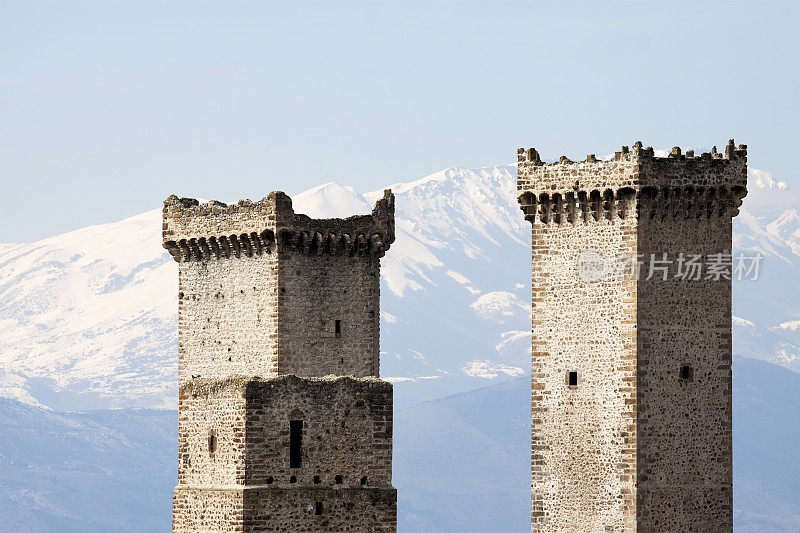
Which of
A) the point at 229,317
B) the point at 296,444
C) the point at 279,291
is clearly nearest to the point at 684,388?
the point at 279,291

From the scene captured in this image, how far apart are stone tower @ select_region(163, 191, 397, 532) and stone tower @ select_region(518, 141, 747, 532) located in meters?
6.33

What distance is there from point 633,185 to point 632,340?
521 centimetres

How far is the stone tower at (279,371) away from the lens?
6200cm

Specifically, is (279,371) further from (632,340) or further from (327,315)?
(632,340)

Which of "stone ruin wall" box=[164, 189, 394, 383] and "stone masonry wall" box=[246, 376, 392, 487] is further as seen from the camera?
"stone ruin wall" box=[164, 189, 394, 383]

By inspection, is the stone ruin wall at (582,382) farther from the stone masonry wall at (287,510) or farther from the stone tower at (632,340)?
the stone masonry wall at (287,510)

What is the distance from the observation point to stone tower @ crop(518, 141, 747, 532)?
69562 millimetres

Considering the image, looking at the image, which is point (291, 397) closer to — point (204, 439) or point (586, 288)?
point (204, 439)

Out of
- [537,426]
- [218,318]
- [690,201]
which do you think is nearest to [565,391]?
[537,426]

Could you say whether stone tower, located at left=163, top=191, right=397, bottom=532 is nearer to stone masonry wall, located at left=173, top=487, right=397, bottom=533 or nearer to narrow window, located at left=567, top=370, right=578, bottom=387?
stone masonry wall, located at left=173, top=487, right=397, bottom=533

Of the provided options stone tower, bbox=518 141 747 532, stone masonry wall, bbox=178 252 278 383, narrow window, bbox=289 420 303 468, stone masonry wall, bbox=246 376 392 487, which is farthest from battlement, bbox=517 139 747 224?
narrow window, bbox=289 420 303 468

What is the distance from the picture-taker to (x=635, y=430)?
69062mm

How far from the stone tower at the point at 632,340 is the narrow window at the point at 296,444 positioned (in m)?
11.6

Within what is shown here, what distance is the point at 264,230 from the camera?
234 ft
